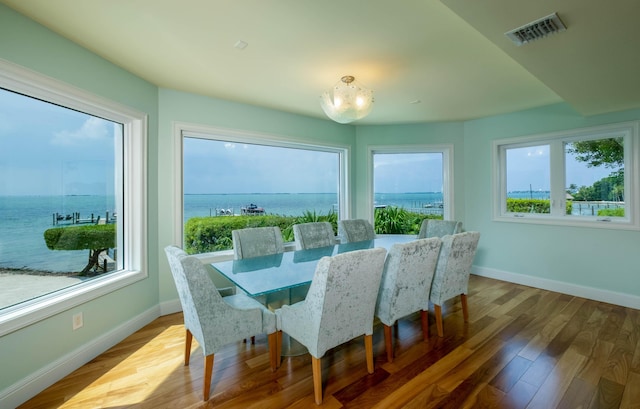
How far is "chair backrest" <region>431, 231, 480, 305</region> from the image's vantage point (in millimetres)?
2561

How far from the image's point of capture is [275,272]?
7.38 ft

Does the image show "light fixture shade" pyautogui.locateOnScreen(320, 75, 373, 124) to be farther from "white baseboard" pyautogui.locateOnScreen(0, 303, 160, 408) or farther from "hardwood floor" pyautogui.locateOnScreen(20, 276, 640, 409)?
"white baseboard" pyautogui.locateOnScreen(0, 303, 160, 408)

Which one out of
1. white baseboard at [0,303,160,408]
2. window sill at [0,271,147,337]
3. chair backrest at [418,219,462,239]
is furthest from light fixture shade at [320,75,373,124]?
white baseboard at [0,303,160,408]

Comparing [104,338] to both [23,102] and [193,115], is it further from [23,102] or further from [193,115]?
[193,115]

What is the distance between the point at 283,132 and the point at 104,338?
9.97ft

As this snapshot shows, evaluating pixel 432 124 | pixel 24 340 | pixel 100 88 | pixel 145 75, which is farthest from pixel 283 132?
pixel 24 340

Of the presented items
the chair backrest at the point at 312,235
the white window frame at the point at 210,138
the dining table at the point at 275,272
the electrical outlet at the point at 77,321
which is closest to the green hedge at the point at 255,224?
Result: the white window frame at the point at 210,138

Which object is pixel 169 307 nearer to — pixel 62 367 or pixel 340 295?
pixel 62 367

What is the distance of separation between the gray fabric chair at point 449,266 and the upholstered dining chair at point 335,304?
0.96 metres

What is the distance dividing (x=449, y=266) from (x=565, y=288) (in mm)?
2385

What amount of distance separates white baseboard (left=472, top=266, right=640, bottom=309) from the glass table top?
9.35ft

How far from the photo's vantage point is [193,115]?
3.29 m

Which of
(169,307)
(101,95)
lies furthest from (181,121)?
(169,307)

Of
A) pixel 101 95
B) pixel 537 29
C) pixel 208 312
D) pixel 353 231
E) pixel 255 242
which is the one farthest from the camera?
pixel 353 231
